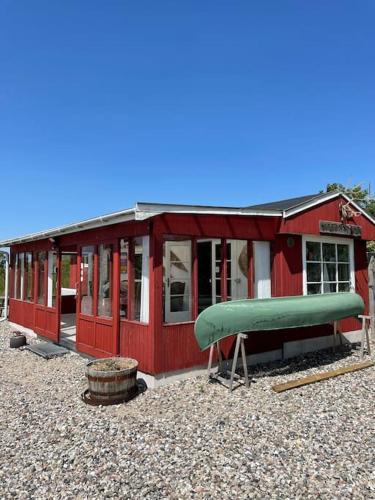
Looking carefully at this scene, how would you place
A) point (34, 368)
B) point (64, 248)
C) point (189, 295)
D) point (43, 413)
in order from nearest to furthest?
point (43, 413), point (189, 295), point (34, 368), point (64, 248)

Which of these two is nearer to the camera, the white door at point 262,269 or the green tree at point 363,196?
the white door at point 262,269

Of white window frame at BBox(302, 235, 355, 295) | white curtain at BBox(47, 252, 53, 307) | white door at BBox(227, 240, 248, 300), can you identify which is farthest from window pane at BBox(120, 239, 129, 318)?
white window frame at BBox(302, 235, 355, 295)

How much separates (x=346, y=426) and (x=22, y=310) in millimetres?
9204

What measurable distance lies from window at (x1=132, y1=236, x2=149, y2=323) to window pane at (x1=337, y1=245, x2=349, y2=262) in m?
5.04

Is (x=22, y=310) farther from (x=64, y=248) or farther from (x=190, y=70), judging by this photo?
(x=190, y=70)

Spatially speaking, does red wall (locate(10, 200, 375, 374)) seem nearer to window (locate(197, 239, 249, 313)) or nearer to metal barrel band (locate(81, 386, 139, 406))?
window (locate(197, 239, 249, 313))

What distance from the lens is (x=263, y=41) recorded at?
25.6 feet

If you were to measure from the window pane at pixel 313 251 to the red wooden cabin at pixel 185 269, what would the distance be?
0.02 metres

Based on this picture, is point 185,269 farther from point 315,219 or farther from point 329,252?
point 329,252

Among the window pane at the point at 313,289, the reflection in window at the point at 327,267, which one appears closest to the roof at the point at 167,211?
the reflection in window at the point at 327,267

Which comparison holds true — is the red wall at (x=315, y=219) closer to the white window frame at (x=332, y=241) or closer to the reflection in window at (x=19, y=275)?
the white window frame at (x=332, y=241)

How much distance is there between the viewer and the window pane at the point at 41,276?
8.88 m

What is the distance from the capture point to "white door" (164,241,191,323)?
18.0ft

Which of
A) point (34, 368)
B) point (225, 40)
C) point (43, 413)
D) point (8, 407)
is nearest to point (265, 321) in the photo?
point (43, 413)
